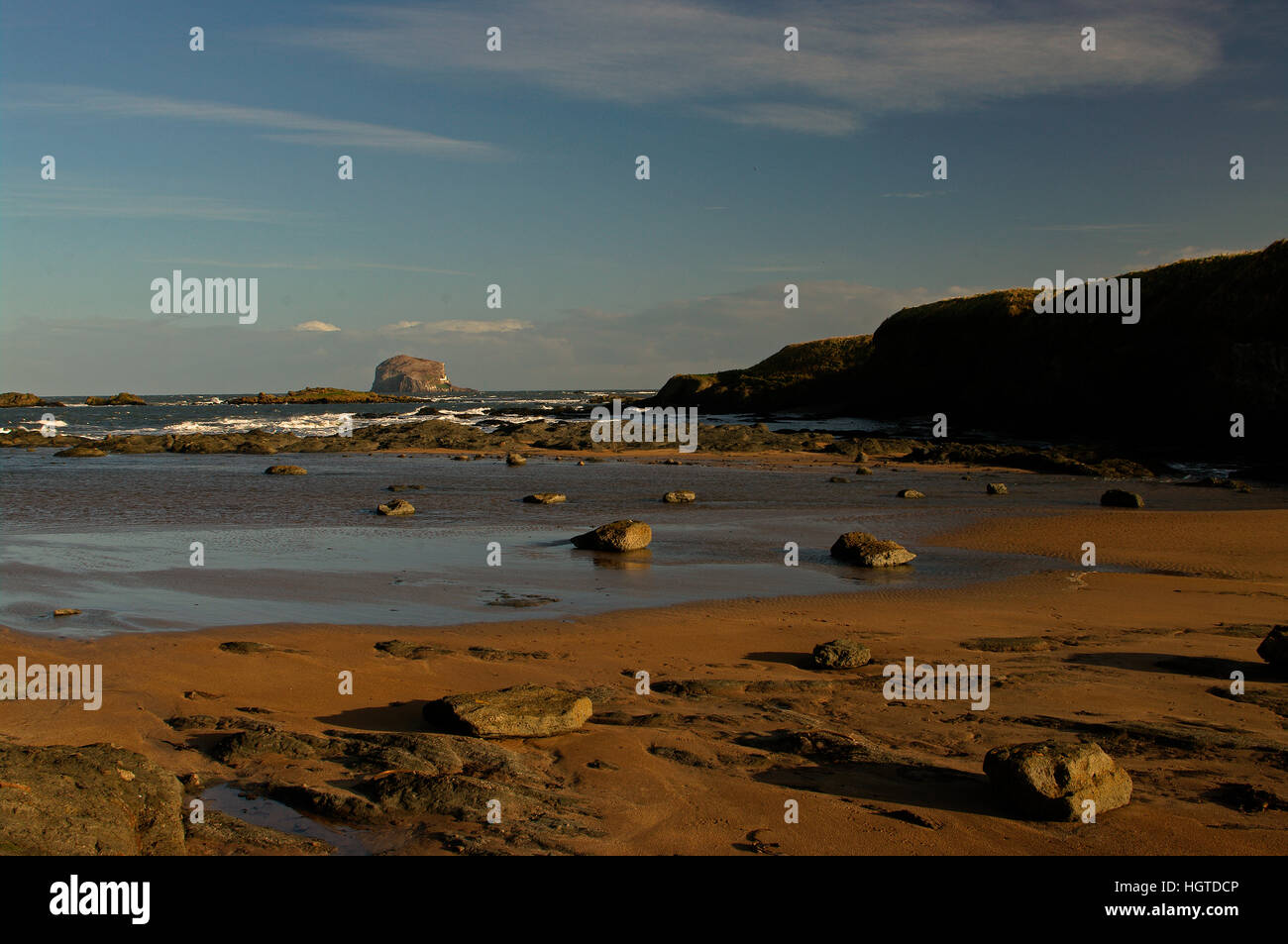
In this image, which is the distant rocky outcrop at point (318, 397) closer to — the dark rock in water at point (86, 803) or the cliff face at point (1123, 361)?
the cliff face at point (1123, 361)

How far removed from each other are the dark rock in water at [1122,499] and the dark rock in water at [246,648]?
1973 centimetres

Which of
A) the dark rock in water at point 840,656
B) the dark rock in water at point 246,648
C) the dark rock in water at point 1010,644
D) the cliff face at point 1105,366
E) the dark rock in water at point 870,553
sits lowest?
the dark rock in water at point 1010,644

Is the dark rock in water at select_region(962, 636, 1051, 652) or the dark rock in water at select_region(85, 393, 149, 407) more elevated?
the dark rock in water at select_region(85, 393, 149, 407)

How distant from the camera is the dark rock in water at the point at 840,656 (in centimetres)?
886

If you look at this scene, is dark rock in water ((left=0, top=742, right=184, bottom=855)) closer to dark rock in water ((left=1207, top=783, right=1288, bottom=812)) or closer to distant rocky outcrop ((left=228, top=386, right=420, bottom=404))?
dark rock in water ((left=1207, top=783, right=1288, bottom=812))

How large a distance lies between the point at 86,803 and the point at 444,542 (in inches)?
485

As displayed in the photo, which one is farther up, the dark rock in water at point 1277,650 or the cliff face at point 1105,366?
the cliff face at point 1105,366

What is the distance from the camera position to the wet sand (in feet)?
17.3

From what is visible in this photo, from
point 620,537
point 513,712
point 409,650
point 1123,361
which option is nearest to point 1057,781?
point 513,712

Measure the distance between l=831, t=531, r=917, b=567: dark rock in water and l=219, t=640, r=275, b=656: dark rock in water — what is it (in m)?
8.77

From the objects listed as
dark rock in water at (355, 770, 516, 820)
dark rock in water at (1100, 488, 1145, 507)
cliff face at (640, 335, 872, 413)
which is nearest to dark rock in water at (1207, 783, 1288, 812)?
dark rock in water at (355, 770, 516, 820)

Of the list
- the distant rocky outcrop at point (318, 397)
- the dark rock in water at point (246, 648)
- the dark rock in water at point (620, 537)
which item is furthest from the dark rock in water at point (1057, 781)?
the distant rocky outcrop at point (318, 397)

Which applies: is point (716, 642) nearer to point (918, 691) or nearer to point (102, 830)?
point (918, 691)

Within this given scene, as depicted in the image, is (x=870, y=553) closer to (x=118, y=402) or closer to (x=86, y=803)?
(x=86, y=803)
